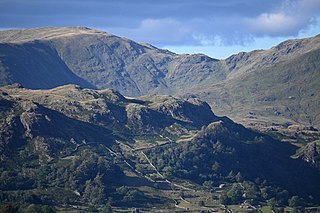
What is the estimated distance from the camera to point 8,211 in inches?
7156
